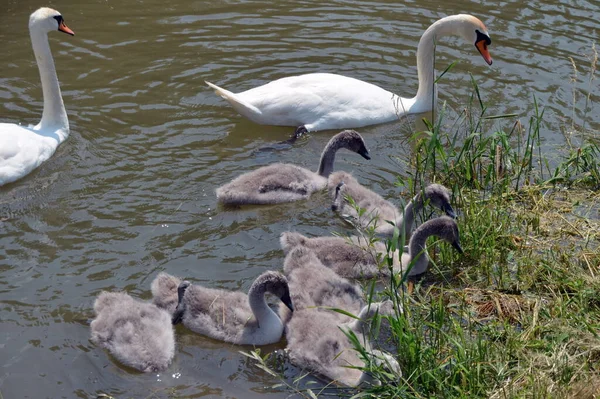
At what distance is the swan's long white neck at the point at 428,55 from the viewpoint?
30.0ft

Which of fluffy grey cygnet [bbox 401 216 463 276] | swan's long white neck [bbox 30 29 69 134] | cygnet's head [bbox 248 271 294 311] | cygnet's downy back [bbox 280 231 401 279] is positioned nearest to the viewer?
cygnet's head [bbox 248 271 294 311]

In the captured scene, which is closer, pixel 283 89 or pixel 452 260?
pixel 452 260

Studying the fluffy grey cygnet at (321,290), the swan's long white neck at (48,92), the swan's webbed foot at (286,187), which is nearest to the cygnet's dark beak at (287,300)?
the fluffy grey cygnet at (321,290)

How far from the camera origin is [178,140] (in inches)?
334

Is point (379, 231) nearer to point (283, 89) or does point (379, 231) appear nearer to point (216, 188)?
point (216, 188)

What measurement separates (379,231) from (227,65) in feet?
12.4

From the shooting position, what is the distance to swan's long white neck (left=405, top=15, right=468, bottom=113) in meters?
9.16

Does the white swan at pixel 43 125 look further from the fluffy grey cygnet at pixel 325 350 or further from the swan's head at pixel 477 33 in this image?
the swan's head at pixel 477 33

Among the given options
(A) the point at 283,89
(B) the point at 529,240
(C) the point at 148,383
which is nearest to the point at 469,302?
(B) the point at 529,240

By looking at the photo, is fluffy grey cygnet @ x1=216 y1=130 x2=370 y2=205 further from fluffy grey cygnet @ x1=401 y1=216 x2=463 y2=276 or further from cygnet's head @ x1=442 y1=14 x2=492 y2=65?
cygnet's head @ x1=442 y1=14 x2=492 y2=65

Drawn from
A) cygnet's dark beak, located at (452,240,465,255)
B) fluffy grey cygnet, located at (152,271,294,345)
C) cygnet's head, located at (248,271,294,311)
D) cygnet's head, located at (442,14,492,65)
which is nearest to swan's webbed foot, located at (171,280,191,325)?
fluffy grey cygnet, located at (152,271,294,345)

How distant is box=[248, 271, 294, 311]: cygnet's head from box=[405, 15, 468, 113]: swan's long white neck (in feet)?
13.3

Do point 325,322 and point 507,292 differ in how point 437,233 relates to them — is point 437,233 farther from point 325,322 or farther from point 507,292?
point 325,322

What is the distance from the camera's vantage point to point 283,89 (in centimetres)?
880
